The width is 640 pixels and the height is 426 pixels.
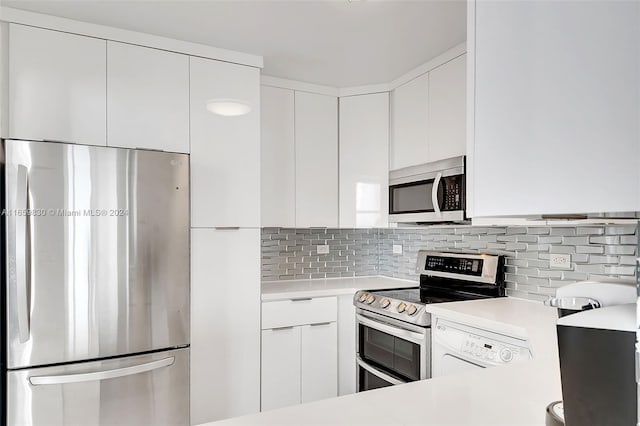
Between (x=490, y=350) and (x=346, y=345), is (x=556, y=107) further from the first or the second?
(x=346, y=345)

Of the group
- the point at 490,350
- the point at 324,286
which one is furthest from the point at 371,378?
the point at 490,350

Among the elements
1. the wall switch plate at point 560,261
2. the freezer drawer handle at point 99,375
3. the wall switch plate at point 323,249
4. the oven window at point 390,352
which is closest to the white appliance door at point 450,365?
the oven window at point 390,352

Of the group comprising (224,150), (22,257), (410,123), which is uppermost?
(410,123)

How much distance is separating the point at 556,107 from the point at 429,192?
2253mm

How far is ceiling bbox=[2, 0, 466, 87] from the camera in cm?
212

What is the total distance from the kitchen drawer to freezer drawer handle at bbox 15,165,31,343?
1.29 metres

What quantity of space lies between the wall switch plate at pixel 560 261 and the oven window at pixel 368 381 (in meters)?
1.18

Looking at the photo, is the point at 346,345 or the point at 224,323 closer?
the point at 224,323

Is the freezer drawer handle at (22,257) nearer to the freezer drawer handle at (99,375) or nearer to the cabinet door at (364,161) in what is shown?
the freezer drawer handle at (99,375)

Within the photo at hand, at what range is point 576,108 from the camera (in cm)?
48

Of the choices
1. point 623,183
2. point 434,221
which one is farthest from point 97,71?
point 623,183

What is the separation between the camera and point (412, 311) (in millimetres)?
2410

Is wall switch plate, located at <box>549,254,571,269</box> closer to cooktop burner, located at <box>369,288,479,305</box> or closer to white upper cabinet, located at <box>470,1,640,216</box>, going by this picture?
cooktop burner, located at <box>369,288,479,305</box>

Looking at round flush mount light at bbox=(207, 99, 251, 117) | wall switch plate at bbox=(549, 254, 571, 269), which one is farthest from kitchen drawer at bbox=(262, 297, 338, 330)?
wall switch plate at bbox=(549, 254, 571, 269)
